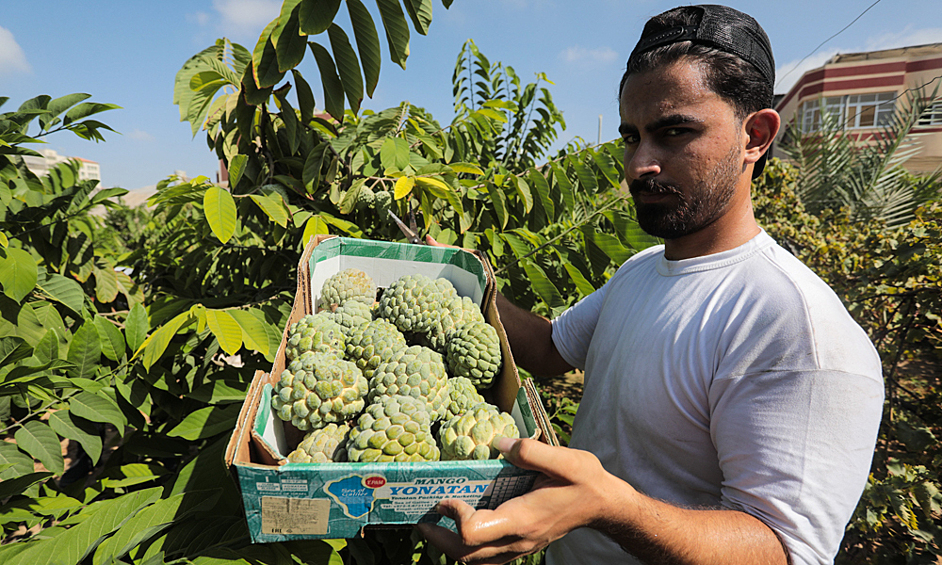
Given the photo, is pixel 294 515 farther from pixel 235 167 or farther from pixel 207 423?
pixel 235 167

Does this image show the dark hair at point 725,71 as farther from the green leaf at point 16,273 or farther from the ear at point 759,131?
the green leaf at point 16,273

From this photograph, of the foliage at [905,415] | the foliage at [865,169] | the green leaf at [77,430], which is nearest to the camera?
the green leaf at [77,430]

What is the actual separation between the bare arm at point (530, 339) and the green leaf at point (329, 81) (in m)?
1.28

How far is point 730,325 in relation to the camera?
117 centimetres

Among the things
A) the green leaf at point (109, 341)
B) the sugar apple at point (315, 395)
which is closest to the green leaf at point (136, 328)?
the green leaf at point (109, 341)

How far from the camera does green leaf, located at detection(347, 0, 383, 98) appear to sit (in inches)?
81.4

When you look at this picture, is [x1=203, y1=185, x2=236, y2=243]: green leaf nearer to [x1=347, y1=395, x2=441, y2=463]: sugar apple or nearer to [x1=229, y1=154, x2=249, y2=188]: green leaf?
[x1=229, y1=154, x2=249, y2=188]: green leaf

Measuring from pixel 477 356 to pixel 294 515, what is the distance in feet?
2.07

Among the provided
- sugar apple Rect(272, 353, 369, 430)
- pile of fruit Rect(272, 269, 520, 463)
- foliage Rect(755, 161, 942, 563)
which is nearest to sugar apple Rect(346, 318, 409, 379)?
pile of fruit Rect(272, 269, 520, 463)

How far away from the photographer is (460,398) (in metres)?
1.22

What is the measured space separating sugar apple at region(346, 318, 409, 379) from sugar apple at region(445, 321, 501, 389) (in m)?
0.17

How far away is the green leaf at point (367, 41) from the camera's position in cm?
207

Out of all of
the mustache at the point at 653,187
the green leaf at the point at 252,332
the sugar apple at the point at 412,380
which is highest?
the mustache at the point at 653,187

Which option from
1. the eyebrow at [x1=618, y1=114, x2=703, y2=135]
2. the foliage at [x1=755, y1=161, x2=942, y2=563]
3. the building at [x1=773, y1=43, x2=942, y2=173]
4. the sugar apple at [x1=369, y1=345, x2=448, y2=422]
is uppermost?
the building at [x1=773, y1=43, x2=942, y2=173]
